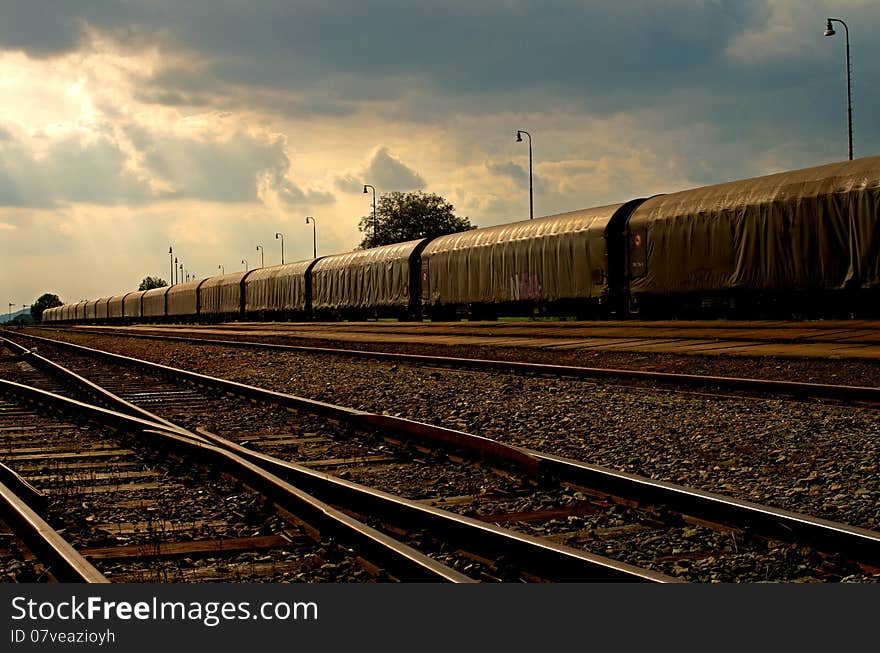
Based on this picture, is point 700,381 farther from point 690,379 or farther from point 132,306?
point 132,306

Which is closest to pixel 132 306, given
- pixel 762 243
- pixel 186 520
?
pixel 762 243

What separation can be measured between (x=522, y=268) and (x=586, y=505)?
2067cm

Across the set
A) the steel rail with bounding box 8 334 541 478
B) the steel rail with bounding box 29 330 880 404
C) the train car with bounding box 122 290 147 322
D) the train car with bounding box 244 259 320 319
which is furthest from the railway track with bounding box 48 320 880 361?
the train car with bounding box 122 290 147 322

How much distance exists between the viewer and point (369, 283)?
116 ft

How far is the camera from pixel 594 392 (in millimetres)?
9984

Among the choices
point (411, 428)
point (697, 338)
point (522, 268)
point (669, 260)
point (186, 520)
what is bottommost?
point (186, 520)

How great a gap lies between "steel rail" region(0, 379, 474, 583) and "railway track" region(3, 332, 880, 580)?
0.91 ft

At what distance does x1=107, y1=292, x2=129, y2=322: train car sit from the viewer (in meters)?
77.8

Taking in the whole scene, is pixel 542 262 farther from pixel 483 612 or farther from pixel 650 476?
pixel 483 612

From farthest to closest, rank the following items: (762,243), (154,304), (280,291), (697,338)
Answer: (154,304)
(280,291)
(762,243)
(697,338)

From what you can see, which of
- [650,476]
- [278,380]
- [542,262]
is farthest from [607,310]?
[650,476]

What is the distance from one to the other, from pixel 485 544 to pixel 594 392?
5955 mm

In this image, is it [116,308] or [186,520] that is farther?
[116,308]

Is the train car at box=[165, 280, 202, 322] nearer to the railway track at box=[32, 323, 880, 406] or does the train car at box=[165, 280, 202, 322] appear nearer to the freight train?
the freight train
